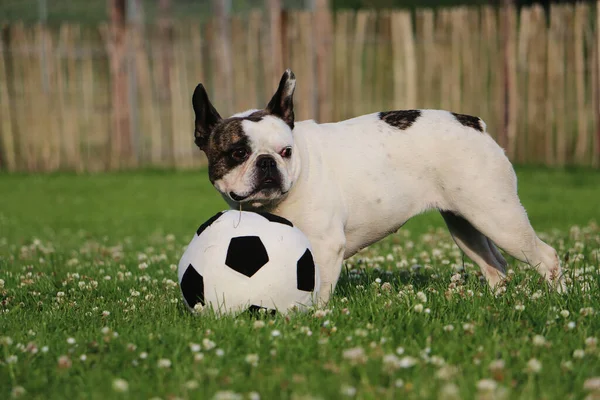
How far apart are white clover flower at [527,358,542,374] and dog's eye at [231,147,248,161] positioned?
276 centimetres

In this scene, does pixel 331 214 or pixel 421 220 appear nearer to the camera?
pixel 331 214

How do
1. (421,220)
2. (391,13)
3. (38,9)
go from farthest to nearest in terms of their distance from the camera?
(38,9)
(391,13)
(421,220)

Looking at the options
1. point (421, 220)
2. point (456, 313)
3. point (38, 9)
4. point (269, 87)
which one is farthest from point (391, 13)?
point (456, 313)

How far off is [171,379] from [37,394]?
0.64m

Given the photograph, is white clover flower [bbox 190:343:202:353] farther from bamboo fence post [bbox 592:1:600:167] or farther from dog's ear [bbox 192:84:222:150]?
bamboo fence post [bbox 592:1:600:167]

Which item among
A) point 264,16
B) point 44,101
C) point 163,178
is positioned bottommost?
point 163,178

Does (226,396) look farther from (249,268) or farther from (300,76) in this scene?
(300,76)

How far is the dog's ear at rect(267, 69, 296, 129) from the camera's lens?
20.6 feet

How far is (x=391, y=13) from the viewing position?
17.5 meters

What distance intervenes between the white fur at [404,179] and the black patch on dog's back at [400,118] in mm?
40

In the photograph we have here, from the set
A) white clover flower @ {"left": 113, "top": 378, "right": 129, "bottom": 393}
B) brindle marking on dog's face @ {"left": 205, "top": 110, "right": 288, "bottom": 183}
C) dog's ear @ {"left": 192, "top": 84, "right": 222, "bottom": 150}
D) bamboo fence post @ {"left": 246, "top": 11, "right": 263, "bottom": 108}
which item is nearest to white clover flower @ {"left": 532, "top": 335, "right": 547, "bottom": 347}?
white clover flower @ {"left": 113, "top": 378, "right": 129, "bottom": 393}

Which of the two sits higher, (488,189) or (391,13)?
(391,13)

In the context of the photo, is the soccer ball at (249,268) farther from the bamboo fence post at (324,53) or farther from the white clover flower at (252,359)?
the bamboo fence post at (324,53)

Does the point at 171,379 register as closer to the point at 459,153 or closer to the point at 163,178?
the point at 459,153
